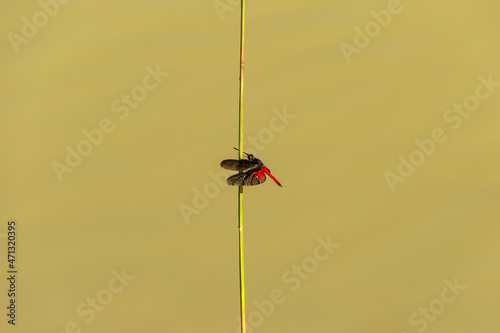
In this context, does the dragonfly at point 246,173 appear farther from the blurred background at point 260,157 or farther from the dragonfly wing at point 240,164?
the blurred background at point 260,157

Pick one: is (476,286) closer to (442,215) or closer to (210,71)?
(442,215)

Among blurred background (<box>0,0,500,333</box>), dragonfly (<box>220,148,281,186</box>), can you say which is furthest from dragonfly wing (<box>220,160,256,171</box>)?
blurred background (<box>0,0,500,333</box>)

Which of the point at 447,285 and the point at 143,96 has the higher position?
the point at 143,96

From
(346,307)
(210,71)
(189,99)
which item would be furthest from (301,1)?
(346,307)

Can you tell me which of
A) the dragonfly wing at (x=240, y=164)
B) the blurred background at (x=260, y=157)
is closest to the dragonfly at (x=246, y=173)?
the dragonfly wing at (x=240, y=164)

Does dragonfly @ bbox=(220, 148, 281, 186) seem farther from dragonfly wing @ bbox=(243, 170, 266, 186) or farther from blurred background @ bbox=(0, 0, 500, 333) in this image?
blurred background @ bbox=(0, 0, 500, 333)

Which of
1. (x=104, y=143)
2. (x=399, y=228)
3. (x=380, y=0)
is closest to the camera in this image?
(x=399, y=228)

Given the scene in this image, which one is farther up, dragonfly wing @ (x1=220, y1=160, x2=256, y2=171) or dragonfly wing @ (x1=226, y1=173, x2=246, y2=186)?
dragonfly wing @ (x1=220, y1=160, x2=256, y2=171)

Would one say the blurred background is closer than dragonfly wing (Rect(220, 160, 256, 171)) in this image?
No

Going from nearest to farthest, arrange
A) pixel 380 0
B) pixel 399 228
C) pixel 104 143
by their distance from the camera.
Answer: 1. pixel 399 228
2. pixel 104 143
3. pixel 380 0
